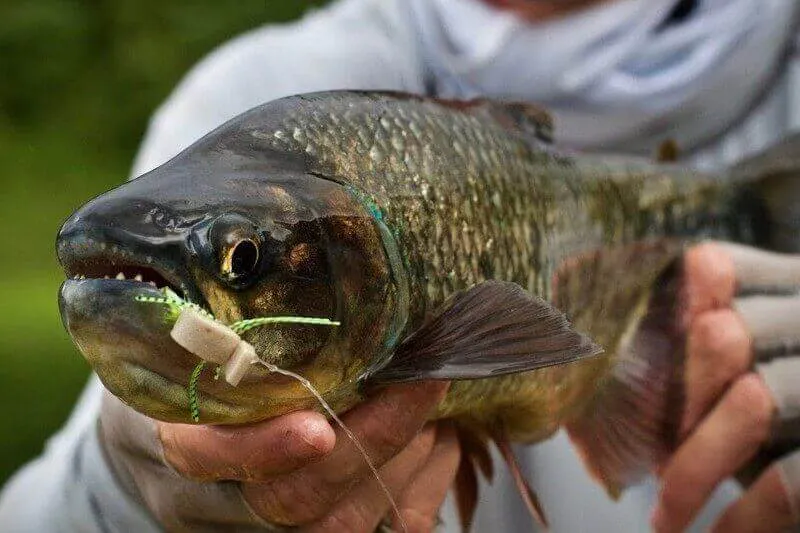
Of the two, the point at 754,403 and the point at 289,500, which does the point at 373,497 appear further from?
the point at 754,403

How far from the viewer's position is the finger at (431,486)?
1.24 feet

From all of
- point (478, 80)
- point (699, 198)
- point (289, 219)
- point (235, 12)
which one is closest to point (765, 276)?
point (699, 198)

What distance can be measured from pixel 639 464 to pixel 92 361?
33cm

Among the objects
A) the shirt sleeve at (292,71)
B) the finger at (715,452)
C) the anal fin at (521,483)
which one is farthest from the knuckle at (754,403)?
the shirt sleeve at (292,71)

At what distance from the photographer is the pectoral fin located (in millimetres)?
323

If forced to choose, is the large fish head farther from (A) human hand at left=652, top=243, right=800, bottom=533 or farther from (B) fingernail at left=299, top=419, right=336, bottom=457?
(A) human hand at left=652, top=243, right=800, bottom=533

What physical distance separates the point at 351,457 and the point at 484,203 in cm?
12

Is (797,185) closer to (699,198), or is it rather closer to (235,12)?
(699,198)

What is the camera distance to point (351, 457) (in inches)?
14.0

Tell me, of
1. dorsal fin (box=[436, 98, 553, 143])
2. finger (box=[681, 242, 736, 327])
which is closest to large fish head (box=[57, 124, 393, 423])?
dorsal fin (box=[436, 98, 553, 143])

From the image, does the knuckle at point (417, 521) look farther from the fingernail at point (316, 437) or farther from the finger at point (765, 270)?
the finger at point (765, 270)

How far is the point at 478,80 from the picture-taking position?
0.54 meters

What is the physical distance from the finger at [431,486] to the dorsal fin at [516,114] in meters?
0.14

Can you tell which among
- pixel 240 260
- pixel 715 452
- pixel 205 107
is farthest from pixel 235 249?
pixel 715 452
